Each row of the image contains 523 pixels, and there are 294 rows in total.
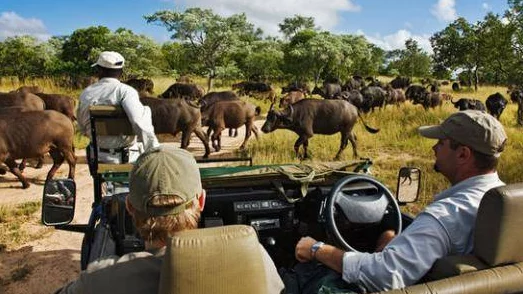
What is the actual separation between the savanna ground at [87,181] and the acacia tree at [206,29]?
1678 cm

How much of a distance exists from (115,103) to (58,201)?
169 cm

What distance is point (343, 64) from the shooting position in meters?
43.5

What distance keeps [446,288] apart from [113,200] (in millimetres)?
2172

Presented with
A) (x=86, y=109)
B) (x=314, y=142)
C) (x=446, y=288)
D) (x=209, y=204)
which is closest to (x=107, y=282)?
(x=446, y=288)

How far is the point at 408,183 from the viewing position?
3.60 meters

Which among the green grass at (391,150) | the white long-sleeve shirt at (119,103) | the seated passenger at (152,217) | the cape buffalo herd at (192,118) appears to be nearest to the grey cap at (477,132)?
the seated passenger at (152,217)

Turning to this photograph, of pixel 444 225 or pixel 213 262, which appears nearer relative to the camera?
pixel 213 262

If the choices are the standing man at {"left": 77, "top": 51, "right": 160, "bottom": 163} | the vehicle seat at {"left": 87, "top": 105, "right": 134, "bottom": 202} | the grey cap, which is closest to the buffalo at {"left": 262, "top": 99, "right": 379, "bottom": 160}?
the standing man at {"left": 77, "top": 51, "right": 160, "bottom": 163}

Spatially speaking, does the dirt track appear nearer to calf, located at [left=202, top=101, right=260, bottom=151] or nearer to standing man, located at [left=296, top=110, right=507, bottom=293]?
standing man, located at [left=296, top=110, right=507, bottom=293]

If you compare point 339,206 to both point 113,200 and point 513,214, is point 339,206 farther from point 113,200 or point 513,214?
point 113,200

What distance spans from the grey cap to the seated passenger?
4.25 ft

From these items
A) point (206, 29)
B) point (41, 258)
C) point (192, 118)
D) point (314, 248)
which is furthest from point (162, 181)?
point (206, 29)

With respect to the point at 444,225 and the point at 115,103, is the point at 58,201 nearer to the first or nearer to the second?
Answer: the point at 115,103

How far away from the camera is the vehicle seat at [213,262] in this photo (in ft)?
5.00
